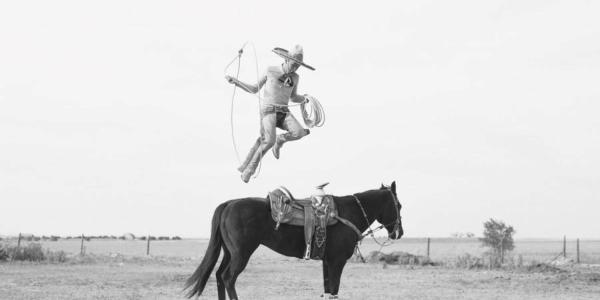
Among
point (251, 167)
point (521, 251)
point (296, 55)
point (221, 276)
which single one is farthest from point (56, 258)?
point (521, 251)

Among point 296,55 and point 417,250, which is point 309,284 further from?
point 417,250

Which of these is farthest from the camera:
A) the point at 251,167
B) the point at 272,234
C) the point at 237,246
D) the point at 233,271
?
the point at 272,234

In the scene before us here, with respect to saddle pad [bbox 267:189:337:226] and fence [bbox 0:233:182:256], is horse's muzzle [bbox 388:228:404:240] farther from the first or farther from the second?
fence [bbox 0:233:182:256]

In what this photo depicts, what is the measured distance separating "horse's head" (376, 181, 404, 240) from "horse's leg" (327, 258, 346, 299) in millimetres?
1203

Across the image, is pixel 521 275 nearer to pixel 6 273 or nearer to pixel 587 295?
pixel 587 295

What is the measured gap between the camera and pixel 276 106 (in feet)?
30.6

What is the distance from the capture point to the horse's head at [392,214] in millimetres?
11578

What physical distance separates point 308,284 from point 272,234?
10.7 metres

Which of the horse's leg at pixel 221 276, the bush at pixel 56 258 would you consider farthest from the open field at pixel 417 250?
the horse's leg at pixel 221 276

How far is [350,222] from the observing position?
11.0 m

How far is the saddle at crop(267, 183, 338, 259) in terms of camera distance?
34.0 feet

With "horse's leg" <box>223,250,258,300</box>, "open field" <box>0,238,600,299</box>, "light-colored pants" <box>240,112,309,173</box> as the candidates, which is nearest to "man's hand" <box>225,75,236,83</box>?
"light-colored pants" <box>240,112,309,173</box>

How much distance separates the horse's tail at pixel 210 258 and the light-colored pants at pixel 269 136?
136cm

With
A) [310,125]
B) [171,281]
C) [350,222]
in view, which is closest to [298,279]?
[171,281]
